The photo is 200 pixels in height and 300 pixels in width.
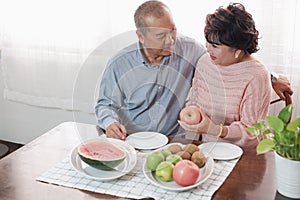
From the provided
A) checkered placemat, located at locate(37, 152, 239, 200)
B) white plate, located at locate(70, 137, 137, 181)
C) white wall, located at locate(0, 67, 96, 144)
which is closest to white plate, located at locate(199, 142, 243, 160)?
checkered placemat, located at locate(37, 152, 239, 200)

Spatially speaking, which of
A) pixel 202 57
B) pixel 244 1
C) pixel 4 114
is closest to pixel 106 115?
pixel 202 57

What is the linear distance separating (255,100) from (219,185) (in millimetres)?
543

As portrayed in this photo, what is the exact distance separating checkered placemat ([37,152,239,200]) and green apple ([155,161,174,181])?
37 mm

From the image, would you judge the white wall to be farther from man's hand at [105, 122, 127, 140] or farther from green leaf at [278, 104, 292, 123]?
green leaf at [278, 104, 292, 123]

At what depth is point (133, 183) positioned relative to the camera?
144 cm

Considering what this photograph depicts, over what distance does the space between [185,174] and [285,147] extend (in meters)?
0.31

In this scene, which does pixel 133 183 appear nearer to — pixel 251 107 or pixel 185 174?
pixel 185 174

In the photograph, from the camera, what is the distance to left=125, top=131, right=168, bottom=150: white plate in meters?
1.70

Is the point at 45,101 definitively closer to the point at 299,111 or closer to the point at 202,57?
the point at 202,57

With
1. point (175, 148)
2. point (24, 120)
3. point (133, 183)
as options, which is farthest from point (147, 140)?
point (24, 120)

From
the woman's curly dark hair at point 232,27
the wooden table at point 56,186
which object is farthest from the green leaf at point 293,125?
the woman's curly dark hair at point 232,27

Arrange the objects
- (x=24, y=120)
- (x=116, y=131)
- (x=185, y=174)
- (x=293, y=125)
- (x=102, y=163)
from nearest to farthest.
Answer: (x=293, y=125) → (x=185, y=174) → (x=102, y=163) → (x=116, y=131) → (x=24, y=120)

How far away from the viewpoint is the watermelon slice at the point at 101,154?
1.48 meters

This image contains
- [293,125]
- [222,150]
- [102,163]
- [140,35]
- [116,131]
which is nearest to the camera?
Result: [293,125]
